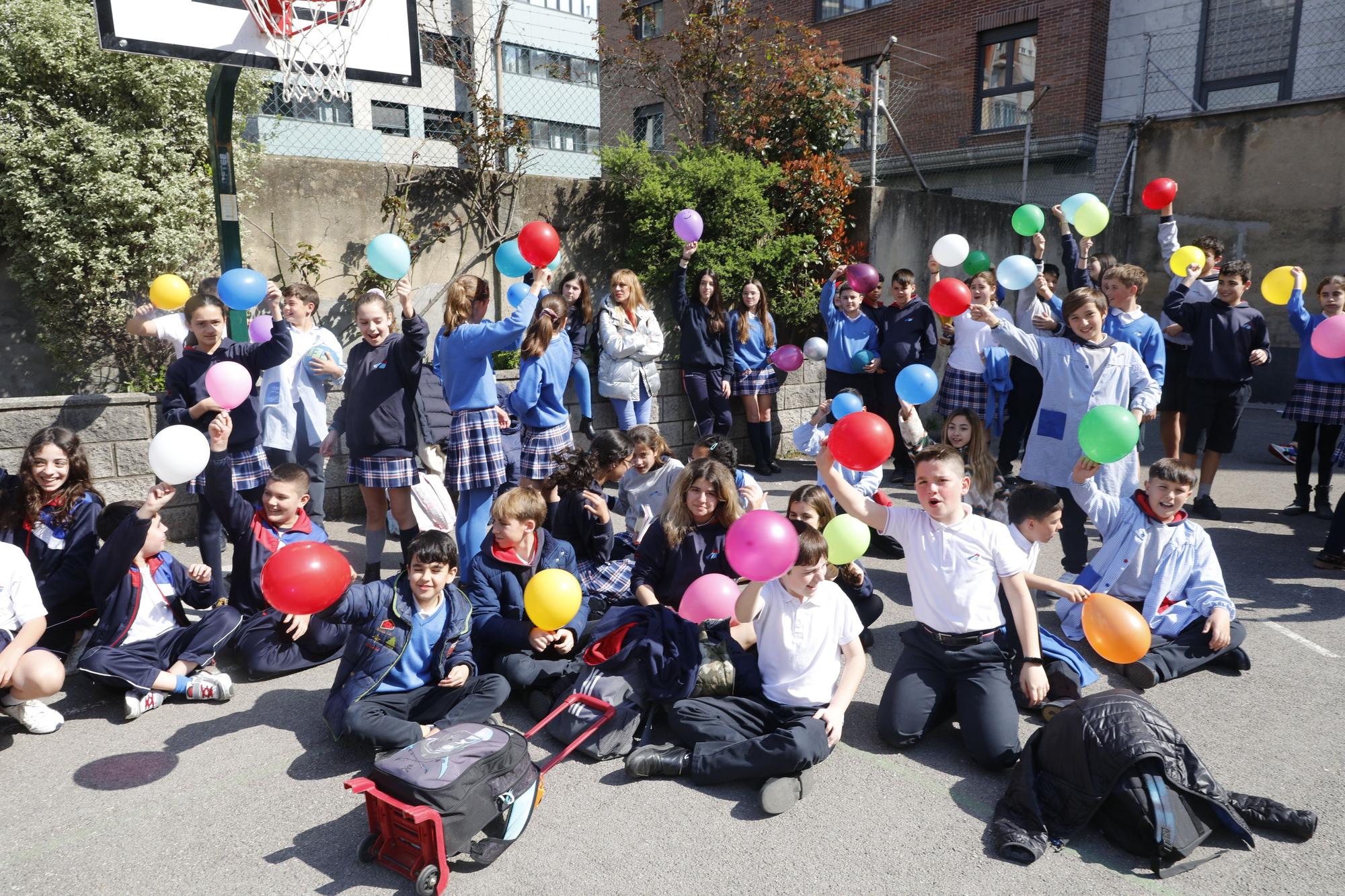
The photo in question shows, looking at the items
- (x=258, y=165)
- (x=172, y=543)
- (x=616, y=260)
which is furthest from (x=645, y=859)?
(x=616, y=260)

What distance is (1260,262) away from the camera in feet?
37.9

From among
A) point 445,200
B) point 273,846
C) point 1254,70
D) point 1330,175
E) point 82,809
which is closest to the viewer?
point 273,846

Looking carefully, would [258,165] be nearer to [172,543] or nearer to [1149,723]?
[172,543]

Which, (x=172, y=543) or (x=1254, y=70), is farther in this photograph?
(x=1254, y=70)

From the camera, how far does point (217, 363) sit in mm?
4633

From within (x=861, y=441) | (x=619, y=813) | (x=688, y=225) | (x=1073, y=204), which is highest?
(x=1073, y=204)

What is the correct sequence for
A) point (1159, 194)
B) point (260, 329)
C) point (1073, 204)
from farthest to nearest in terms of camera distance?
point (1159, 194), point (1073, 204), point (260, 329)

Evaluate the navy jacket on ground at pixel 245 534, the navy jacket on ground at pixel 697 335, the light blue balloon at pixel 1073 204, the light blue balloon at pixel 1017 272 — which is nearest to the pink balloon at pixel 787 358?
the navy jacket on ground at pixel 697 335

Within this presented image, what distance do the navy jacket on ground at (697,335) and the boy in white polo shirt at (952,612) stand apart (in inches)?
166

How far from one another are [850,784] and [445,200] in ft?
21.5

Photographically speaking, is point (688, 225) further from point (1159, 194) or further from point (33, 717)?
point (33, 717)

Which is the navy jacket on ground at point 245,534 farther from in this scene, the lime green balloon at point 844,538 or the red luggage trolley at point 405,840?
the lime green balloon at point 844,538

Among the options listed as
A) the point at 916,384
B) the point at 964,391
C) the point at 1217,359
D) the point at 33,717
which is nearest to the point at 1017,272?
the point at 964,391

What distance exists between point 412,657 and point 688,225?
498 cm
